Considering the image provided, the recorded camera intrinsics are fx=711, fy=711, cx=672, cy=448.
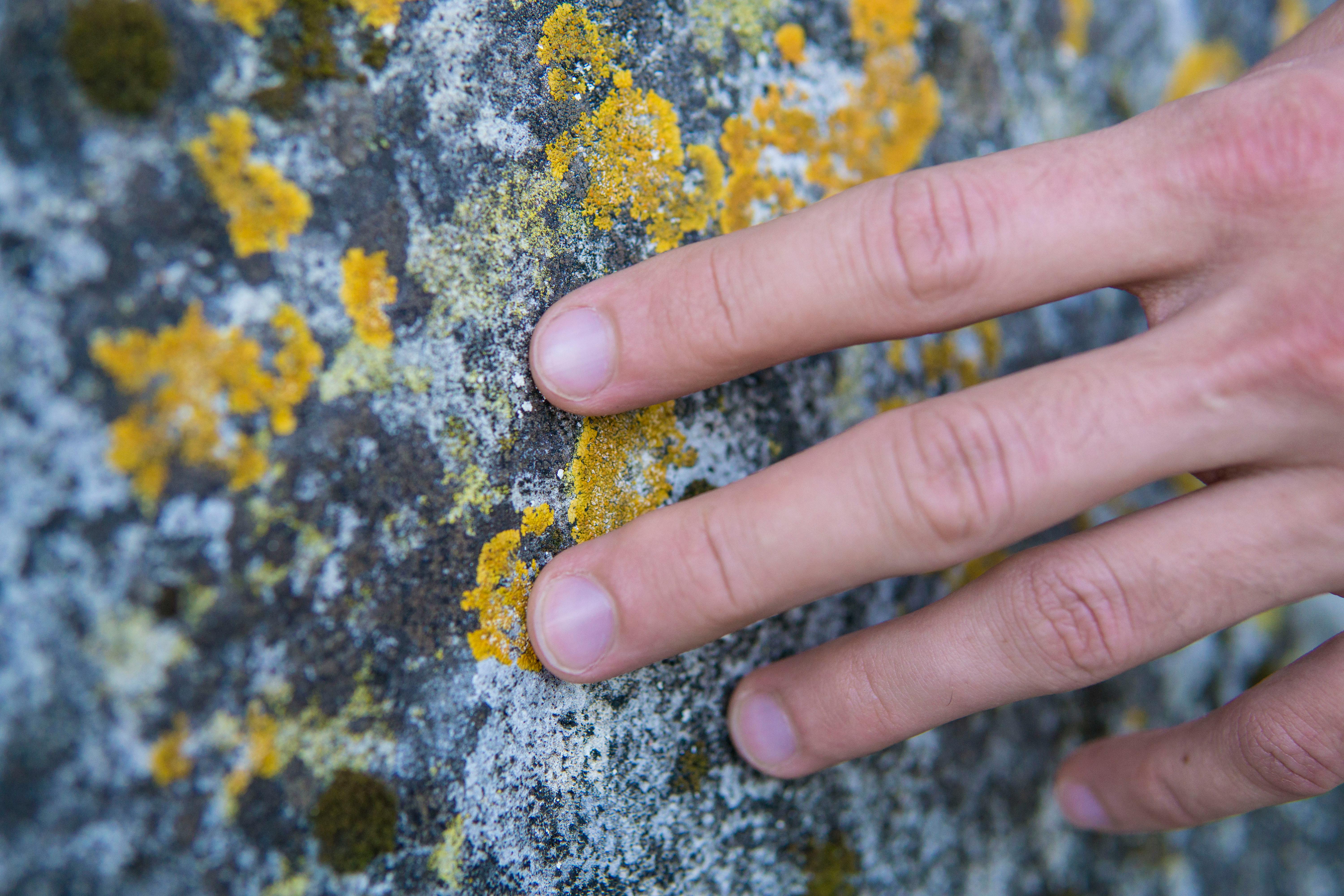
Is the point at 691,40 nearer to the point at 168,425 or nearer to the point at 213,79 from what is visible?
the point at 213,79

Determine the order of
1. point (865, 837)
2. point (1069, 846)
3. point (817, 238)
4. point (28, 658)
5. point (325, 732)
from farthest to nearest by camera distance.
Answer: point (1069, 846)
point (865, 837)
point (817, 238)
point (325, 732)
point (28, 658)

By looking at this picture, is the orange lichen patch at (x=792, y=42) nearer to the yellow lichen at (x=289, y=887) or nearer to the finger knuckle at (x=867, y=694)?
the finger knuckle at (x=867, y=694)

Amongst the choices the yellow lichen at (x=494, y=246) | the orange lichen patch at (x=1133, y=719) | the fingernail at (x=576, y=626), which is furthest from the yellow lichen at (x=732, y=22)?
the orange lichen patch at (x=1133, y=719)

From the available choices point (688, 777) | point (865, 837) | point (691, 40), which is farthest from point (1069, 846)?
point (691, 40)

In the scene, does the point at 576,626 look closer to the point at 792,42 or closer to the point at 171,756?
the point at 171,756

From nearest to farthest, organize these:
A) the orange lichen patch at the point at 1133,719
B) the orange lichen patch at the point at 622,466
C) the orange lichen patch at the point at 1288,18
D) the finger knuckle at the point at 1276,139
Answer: the finger knuckle at the point at 1276,139 < the orange lichen patch at the point at 622,466 < the orange lichen patch at the point at 1133,719 < the orange lichen patch at the point at 1288,18

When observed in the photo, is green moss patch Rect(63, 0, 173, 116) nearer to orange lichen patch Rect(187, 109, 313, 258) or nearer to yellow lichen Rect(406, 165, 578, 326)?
orange lichen patch Rect(187, 109, 313, 258)
